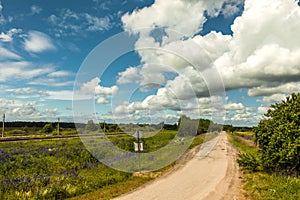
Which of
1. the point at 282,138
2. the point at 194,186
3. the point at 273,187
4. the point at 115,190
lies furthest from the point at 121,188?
the point at 282,138

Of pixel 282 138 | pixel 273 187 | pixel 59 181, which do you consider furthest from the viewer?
pixel 282 138

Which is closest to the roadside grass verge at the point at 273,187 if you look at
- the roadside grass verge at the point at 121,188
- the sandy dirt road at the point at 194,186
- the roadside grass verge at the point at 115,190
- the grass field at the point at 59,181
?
the sandy dirt road at the point at 194,186

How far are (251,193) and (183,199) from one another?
10.7ft

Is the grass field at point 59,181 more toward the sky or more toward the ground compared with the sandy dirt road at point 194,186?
more toward the sky

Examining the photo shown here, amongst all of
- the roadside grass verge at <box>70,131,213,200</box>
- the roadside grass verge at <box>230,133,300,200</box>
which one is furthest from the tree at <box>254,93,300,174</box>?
the roadside grass verge at <box>70,131,213,200</box>

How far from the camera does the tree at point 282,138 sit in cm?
1373

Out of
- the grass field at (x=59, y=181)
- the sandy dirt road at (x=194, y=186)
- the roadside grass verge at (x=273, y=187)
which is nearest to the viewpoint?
the roadside grass verge at (x=273, y=187)

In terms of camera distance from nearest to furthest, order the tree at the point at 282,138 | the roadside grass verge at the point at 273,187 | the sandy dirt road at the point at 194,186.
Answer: the roadside grass verge at the point at 273,187
the sandy dirt road at the point at 194,186
the tree at the point at 282,138

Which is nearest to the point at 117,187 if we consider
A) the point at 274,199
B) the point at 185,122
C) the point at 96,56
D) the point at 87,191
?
the point at 87,191

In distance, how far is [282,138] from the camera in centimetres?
1416

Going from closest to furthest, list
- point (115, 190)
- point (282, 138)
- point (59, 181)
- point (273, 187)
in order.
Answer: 1. point (273, 187)
2. point (115, 190)
3. point (59, 181)
4. point (282, 138)

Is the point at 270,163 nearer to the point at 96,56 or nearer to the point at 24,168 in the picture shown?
the point at 96,56

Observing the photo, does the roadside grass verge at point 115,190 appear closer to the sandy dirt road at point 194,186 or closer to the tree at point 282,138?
the sandy dirt road at point 194,186

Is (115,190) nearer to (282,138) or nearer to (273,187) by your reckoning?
(273,187)
